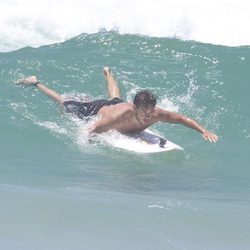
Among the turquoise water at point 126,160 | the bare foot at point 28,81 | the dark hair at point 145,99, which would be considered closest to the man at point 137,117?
the dark hair at point 145,99

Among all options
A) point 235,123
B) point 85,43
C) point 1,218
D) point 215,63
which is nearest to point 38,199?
point 1,218

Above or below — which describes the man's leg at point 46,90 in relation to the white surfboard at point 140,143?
above

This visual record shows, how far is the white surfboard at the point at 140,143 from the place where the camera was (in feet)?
25.0

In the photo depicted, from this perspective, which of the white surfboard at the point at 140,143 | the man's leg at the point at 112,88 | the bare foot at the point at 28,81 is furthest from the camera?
the bare foot at the point at 28,81

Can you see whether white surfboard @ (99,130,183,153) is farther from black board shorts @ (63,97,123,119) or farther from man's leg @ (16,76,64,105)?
man's leg @ (16,76,64,105)

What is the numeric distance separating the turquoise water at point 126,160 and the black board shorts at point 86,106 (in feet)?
0.51

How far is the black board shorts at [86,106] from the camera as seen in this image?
8492mm

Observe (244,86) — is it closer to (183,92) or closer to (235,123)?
(183,92)

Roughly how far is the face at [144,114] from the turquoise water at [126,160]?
417mm

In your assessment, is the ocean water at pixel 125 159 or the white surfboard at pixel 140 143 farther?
the white surfboard at pixel 140 143

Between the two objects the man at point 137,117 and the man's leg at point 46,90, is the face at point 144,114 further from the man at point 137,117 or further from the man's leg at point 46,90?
the man's leg at point 46,90

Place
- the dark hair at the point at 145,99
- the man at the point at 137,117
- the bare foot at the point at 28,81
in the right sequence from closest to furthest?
the dark hair at the point at 145,99
the man at the point at 137,117
the bare foot at the point at 28,81

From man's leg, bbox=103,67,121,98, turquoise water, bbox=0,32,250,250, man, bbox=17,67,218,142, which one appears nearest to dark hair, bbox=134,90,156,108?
man, bbox=17,67,218,142

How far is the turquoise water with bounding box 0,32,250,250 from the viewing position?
4020mm
